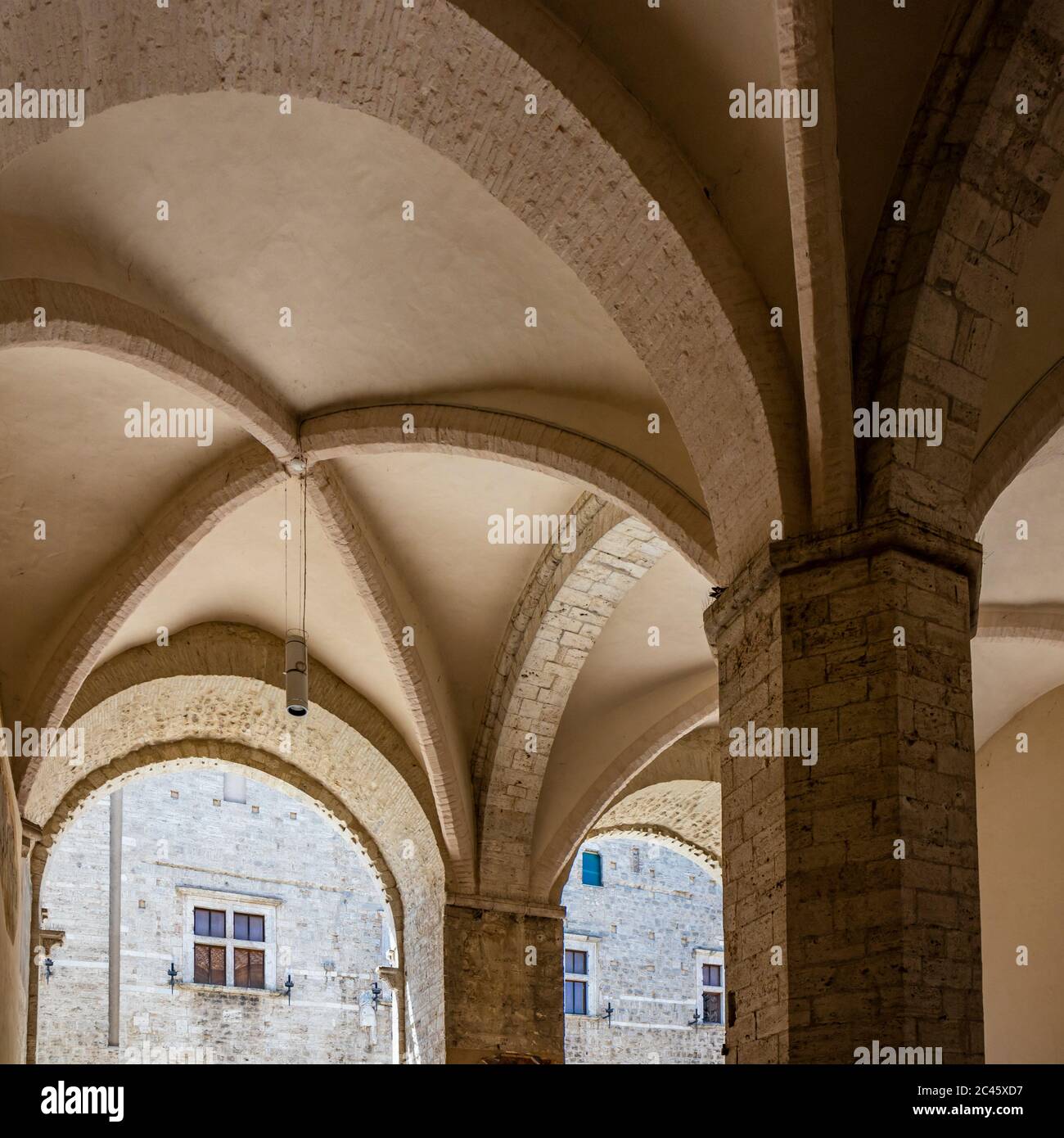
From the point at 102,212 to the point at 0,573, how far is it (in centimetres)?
323

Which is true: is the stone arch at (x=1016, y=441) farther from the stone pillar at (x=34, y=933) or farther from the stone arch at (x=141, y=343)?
the stone pillar at (x=34, y=933)

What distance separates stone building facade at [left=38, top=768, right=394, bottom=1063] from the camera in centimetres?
1769

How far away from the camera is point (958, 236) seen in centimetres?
683

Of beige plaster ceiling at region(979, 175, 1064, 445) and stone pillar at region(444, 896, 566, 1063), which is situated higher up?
beige plaster ceiling at region(979, 175, 1064, 445)

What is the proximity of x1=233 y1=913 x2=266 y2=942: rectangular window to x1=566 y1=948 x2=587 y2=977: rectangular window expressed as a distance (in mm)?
3662

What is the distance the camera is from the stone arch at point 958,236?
6.75 meters

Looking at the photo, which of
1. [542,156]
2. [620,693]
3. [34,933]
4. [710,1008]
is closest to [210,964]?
[34,933]

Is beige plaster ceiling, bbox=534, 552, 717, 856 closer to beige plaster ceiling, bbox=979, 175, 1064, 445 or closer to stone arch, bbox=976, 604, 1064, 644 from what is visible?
stone arch, bbox=976, 604, 1064, 644

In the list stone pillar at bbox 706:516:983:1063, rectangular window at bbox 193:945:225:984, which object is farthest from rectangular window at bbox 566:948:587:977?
stone pillar at bbox 706:516:983:1063

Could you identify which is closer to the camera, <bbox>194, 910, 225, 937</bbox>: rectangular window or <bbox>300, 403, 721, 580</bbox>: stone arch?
<bbox>300, 403, 721, 580</bbox>: stone arch

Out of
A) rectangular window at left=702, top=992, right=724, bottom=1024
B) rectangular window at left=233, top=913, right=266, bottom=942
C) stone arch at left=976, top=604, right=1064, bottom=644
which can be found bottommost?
rectangular window at left=702, top=992, right=724, bottom=1024

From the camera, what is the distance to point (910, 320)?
22.2 feet

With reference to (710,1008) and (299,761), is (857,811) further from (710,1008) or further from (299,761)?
(710,1008)
